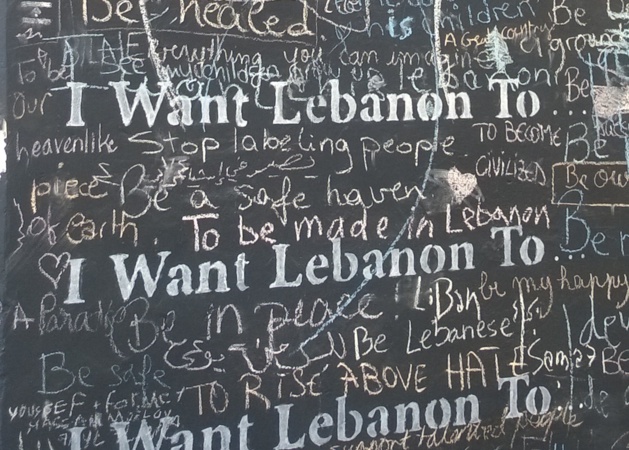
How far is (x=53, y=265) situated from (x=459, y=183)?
5.87 ft

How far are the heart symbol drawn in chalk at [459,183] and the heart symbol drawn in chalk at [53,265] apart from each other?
169cm

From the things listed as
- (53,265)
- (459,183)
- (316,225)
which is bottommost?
(53,265)

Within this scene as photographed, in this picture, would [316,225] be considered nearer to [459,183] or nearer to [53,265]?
[459,183]

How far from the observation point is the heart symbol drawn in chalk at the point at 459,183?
310 cm

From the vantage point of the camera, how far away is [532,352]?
3225 millimetres

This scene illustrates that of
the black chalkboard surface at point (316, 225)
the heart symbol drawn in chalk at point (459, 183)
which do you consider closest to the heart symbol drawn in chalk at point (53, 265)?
the black chalkboard surface at point (316, 225)

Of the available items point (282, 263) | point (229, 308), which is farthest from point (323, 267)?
point (229, 308)

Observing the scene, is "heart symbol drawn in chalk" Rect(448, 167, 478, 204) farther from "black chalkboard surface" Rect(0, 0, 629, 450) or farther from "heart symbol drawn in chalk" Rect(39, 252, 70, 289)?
"heart symbol drawn in chalk" Rect(39, 252, 70, 289)

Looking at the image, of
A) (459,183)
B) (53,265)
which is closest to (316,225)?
(459,183)

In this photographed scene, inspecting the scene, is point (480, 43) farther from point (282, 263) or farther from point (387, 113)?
point (282, 263)

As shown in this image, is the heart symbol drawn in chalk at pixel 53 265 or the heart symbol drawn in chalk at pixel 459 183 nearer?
the heart symbol drawn in chalk at pixel 53 265

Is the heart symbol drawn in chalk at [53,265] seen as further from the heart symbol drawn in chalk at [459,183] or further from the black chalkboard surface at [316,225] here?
the heart symbol drawn in chalk at [459,183]

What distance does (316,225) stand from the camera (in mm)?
2988

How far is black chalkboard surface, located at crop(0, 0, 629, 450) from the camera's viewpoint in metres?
2.75
